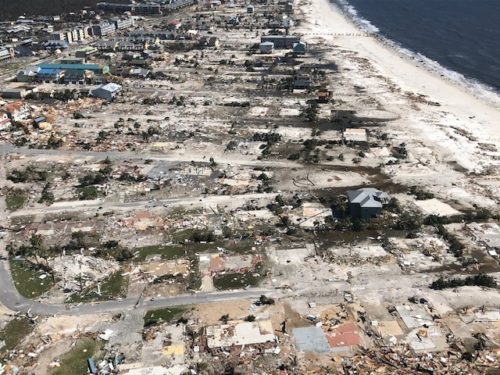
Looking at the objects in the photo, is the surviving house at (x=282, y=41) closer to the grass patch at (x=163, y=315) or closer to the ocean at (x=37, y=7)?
the ocean at (x=37, y=7)

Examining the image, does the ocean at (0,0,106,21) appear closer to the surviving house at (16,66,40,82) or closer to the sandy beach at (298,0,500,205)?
the surviving house at (16,66,40,82)

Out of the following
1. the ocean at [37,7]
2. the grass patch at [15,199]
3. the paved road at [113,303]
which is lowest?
the paved road at [113,303]

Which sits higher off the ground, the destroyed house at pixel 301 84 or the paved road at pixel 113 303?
the destroyed house at pixel 301 84

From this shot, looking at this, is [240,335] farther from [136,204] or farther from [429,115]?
[429,115]

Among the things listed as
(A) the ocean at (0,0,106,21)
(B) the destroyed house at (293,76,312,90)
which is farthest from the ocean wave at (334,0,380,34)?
(A) the ocean at (0,0,106,21)

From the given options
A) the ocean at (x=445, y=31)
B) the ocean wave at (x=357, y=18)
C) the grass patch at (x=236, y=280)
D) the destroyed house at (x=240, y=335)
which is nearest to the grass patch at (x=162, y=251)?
the grass patch at (x=236, y=280)

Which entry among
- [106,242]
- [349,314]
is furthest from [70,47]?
[349,314]

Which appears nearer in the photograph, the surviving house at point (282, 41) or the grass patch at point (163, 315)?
the grass patch at point (163, 315)
